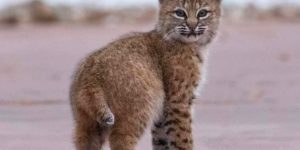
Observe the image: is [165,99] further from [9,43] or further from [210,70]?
[9,43]

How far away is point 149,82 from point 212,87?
26.3ft

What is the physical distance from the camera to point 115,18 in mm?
32750

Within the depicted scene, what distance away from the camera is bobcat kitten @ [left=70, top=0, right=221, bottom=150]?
11.6 m

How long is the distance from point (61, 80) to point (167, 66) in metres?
8.58

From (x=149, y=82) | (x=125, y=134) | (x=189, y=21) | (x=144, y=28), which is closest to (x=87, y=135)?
(x=125, y=134)

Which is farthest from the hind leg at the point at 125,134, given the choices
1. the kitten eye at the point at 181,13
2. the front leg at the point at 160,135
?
the kitten eye at the point at 181,13

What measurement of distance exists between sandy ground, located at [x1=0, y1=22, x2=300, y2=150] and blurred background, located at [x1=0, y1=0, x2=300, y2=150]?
0.01 metres

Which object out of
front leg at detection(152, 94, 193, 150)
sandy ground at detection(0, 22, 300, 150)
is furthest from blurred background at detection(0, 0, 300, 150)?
front leg at detection(152, 94, 193, 150)

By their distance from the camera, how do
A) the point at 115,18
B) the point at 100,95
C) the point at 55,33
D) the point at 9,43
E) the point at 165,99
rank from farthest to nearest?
the point at 115,18
the point at 55,33
the point at 9,43
the point at 165,99
the point at 100,95

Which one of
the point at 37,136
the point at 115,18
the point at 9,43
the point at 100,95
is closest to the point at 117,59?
the point at 100,95

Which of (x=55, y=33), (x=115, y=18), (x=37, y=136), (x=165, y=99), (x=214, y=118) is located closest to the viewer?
(x=165, y=99)

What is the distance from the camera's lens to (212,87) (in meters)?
20.0

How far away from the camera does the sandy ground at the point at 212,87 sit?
48.1ft

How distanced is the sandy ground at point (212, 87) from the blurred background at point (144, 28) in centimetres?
1
